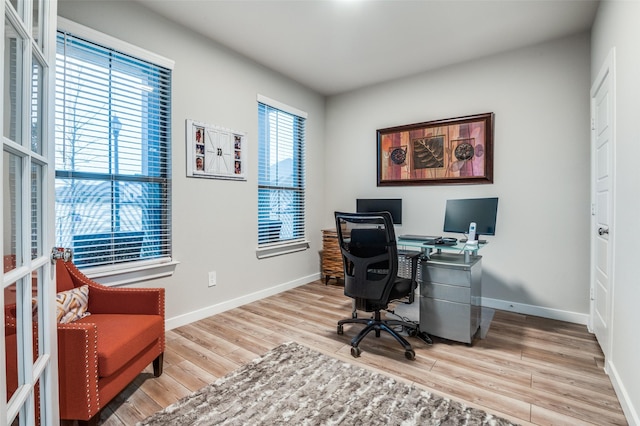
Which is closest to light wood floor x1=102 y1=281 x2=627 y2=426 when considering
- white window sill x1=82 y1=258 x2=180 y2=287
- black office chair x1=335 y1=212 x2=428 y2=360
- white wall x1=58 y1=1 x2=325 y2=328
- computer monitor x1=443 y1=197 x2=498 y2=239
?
black office chair x1=335 y1=212 x2=428 y2=360

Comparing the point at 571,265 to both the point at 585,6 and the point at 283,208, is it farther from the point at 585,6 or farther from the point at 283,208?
the point at 283,208

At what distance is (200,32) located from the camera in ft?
9.55

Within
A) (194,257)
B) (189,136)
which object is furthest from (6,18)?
(194,257)

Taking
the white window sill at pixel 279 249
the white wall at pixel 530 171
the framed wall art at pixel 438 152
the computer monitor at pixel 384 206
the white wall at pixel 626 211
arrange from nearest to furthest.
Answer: the white wall at pixel 626 211
the white wall at pixel 530 171
the framed wall art at pixel 438 152
the white window sill at pixel 279 249
the computer monitor at pixel 384 206

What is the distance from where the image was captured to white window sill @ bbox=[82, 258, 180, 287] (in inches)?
90.0

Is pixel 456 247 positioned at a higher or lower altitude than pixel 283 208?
lower

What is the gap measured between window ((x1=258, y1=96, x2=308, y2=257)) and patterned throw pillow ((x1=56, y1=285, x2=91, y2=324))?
1854mm

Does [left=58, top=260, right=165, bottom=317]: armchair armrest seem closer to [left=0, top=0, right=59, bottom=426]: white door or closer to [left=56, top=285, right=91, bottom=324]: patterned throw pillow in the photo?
[left=56, top=285, right=91, bottom=324]: patterned throw pillow

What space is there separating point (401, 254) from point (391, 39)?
81.5 inches

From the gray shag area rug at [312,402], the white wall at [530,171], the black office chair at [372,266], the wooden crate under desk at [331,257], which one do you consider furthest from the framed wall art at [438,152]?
the gray shag area rug at [312,402]

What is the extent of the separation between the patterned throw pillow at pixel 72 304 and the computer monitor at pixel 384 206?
2.93m

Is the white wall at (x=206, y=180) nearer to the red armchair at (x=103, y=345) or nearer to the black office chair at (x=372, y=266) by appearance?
the red armchair at (x=103, y=345)

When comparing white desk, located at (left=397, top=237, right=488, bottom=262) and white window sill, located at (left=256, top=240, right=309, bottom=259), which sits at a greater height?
white desk, located at (left=397, top=237, right=488, bottom=262)

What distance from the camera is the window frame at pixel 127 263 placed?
2164mm
